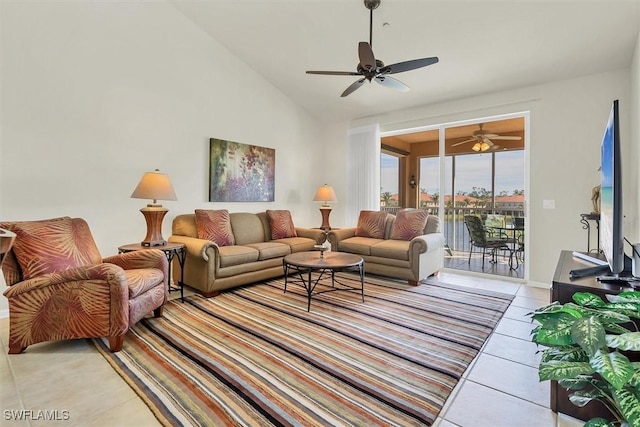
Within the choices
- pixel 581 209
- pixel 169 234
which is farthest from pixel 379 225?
pixel 169 234

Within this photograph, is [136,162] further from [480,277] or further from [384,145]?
[480,277]

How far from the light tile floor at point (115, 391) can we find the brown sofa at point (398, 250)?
153 centimetres

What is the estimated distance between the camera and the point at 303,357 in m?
2.09

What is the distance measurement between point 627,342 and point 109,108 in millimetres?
4366

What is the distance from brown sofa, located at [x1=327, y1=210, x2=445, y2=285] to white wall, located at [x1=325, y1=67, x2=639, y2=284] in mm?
1216

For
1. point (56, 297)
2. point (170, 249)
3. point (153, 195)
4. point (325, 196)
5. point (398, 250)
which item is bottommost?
point (56, 297)

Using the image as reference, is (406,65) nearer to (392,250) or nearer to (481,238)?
(392,250)

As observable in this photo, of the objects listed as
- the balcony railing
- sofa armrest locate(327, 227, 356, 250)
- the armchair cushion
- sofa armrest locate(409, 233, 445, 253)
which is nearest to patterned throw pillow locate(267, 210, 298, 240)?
sofa armrest locate(327, 227, 356, 250)

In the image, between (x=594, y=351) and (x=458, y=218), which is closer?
(x=594, y=351)

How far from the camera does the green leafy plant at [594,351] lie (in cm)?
90

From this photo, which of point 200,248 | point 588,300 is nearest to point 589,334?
point 588,300

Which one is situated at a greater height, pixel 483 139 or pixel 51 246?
pixel 483 139

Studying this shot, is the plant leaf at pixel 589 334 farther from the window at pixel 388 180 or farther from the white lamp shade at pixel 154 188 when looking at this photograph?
the window at pixel 388 180

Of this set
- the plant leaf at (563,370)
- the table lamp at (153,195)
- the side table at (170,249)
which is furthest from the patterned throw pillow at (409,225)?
the plant leaf at (563,370)
